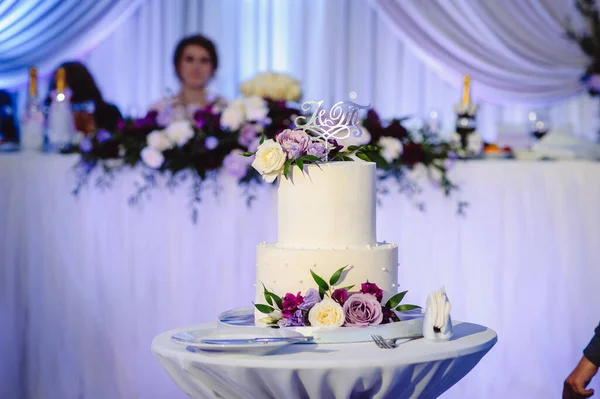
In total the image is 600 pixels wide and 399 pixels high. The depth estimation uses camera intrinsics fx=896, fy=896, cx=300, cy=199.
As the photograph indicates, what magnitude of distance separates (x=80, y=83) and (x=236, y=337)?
3.80 meters

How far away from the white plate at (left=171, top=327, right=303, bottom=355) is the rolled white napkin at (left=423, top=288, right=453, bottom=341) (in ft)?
1.02

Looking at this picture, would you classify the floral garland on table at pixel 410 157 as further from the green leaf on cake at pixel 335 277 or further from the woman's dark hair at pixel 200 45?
the woman's dark hair at pixel 200 45

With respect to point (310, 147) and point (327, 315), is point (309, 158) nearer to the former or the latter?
point (310, 147)

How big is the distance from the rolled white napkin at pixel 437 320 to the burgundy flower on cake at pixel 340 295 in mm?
199

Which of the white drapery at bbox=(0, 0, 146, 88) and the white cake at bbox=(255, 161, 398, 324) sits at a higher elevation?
the white drapery at bbox=(0, 0, 146, 88)

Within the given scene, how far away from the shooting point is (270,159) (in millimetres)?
2266

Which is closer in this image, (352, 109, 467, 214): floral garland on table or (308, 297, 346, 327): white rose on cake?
(308, 297, 346, 327): white rose on cake

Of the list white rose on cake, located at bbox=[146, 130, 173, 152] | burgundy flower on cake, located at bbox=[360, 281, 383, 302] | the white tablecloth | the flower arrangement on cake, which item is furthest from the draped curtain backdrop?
burgundy flower on cake, located at bbox=[360, 281, 383, 302]

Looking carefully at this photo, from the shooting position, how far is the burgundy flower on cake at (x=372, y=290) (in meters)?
2.19

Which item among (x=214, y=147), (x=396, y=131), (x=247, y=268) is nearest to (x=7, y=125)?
(x=214, y=147)

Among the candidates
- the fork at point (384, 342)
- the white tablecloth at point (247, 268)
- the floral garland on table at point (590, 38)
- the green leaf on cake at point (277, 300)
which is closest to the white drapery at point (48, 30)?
the white tablecloth at point (247, 268)

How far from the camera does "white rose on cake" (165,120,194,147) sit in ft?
12.5

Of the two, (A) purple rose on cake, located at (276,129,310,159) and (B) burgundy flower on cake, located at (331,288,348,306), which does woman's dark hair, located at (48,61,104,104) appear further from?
(B) burgundy flower on cake, located at (331,288,348,306)

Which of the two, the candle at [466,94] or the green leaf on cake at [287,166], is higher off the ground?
the candle at [466,94]
